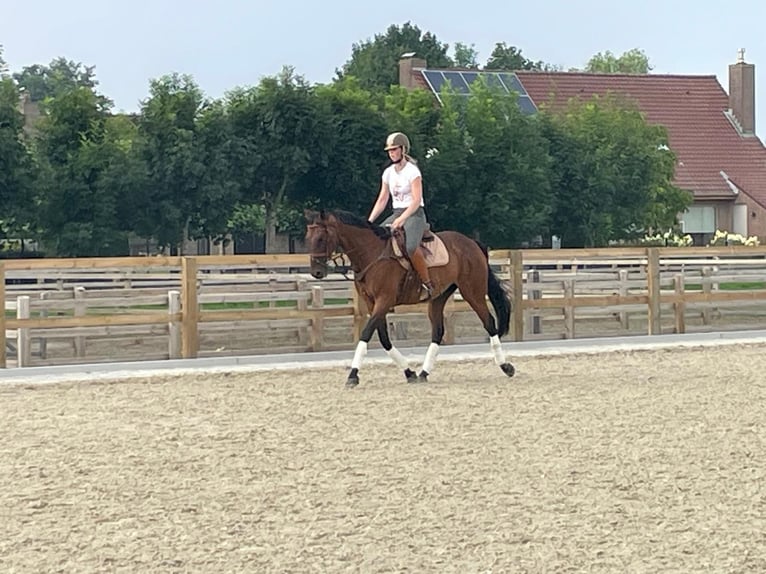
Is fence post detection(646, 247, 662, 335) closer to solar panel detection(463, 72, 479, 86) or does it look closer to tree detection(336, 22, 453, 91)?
solar panel detection(463, 72, 479, 86)

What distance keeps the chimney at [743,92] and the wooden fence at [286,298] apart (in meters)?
39.4

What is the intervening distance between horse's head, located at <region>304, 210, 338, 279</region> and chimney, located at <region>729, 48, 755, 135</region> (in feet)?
163

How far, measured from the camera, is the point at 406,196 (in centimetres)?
1216

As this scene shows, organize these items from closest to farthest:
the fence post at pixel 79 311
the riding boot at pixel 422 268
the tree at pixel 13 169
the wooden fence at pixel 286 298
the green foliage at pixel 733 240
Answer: the riding boot at pixel 422 268, the fence post at pixel 79 311, the wooden fence at pixel 286 298, the tree at pixel 13 169, the green foliage at pixel 733 240

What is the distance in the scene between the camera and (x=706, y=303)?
60.4ft

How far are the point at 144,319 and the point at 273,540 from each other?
8.84m

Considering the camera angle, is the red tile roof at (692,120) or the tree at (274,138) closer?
the tree at (274,138)

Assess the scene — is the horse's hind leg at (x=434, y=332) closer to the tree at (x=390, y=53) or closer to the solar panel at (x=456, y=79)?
the solar panel at (x=456, y=79)

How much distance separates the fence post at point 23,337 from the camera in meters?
13.7

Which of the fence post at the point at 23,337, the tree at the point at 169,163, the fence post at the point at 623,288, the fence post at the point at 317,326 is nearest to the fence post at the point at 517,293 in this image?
the fence post at the point at 623,288

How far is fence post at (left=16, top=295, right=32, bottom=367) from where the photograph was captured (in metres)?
13.7

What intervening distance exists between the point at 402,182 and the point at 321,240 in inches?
38.4

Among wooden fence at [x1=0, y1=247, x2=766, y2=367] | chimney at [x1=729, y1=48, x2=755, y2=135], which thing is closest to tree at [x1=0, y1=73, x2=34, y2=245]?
wooden fence at [x1=0, y1=247, x2=766, y2=367]

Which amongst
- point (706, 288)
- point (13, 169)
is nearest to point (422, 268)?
point (706, 288)
